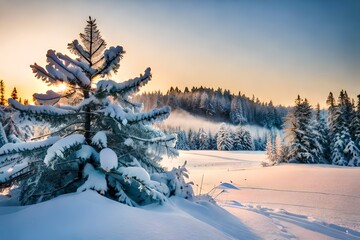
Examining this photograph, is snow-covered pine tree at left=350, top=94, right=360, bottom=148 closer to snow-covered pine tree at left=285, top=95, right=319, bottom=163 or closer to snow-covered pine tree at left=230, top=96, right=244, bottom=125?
snow-covered pine tree at left=285, top=95, right=319, bottom=163

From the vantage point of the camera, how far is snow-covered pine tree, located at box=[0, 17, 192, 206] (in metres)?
3.65

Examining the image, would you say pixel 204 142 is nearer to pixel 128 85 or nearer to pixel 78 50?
pixel 78 50

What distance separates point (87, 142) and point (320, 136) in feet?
100.0

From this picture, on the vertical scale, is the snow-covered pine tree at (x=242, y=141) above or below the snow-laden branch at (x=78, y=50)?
below

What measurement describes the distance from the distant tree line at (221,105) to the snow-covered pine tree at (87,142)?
4591 inches

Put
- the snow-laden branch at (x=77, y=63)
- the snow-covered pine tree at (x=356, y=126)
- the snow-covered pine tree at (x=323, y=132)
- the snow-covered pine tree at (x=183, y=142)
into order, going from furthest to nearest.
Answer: the snow-covered pine tree at (x=183, y=142) → the snow-covered pine tree at (x=323, y=132) → the snow-covered pine tree at (x=356, y=126) → the snow-laden branch at (x=77, y=63)

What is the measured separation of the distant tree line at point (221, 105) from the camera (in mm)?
123688

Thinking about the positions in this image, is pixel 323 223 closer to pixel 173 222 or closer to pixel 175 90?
pixel 173 222

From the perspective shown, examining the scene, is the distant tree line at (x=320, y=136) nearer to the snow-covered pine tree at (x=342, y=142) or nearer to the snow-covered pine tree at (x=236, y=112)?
the snow-covered pine tree at (x=342, y=142)

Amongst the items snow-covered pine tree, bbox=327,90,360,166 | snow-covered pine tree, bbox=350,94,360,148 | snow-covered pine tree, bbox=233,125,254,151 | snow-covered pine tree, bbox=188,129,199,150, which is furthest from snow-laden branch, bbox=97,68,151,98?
snow-covered pine tree, bbox=188,129,199,150

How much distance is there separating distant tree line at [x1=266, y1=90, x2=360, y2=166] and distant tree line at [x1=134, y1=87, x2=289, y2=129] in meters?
87.1

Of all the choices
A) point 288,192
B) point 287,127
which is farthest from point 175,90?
point 288,192

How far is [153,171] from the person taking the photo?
5.27 meters

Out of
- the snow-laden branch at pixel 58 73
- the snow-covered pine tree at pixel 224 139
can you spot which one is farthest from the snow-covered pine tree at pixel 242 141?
the snow-laden branch at pixel 58 73
